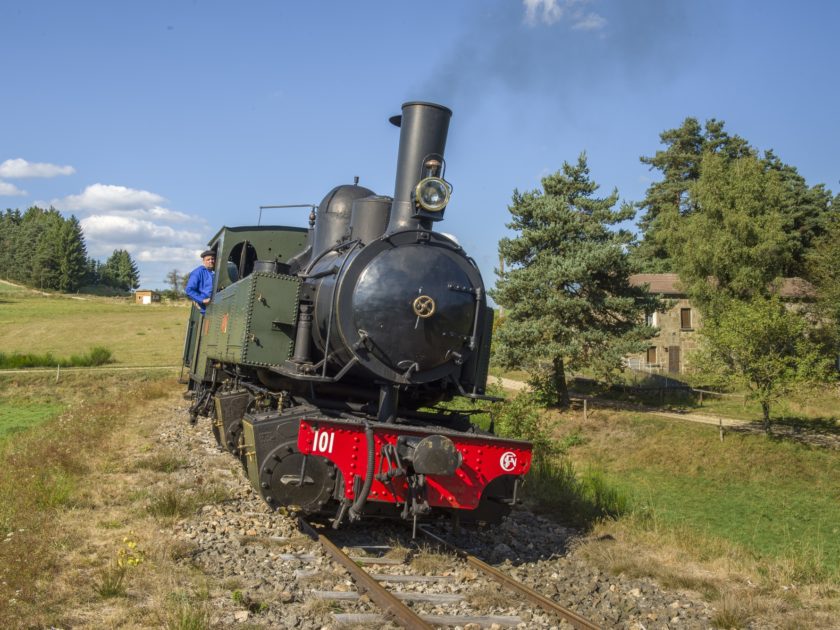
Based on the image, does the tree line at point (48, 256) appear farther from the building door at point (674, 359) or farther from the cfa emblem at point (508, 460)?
the cfa emblem at point (508, 460)

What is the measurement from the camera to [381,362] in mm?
6449

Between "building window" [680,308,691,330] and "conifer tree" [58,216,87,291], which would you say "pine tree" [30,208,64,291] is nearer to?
"conifer tree" [58,216,87,291]

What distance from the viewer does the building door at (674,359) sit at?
127 ft

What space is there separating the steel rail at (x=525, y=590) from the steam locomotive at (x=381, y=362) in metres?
0.36

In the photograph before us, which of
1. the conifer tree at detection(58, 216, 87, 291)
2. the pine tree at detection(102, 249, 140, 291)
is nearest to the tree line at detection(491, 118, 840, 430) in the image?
the conifer tree at detection(58, 216, 87, 291)

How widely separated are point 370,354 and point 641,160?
51375 millimetres

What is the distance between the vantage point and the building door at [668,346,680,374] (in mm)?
38719

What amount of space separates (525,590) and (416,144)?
4202 millimetres

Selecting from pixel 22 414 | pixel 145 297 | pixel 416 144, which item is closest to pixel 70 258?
pixel 145 297

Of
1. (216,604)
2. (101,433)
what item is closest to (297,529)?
(216,604)

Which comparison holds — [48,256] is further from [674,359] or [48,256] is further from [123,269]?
[674,359]

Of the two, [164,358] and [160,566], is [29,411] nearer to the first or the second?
[164,358]

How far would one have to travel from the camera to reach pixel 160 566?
5.51 meters

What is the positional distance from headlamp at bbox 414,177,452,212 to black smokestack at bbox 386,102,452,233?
0.67 ft
